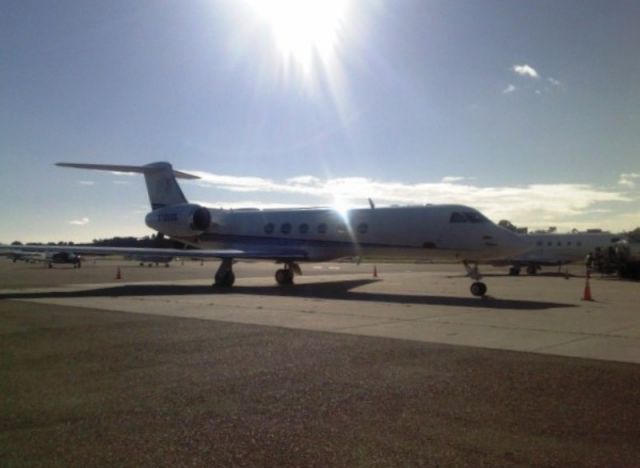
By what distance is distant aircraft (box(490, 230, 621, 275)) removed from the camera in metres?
36.3

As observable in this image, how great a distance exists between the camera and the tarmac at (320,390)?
14.7 feet

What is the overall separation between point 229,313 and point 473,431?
9.18 meters

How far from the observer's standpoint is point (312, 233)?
78.4ft

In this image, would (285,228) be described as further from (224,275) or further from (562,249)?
(562,249)

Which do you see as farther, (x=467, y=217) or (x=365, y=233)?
(x=365, y=233)

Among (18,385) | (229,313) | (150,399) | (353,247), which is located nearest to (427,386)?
(150,399)

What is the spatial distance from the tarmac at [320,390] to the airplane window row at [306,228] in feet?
31.9

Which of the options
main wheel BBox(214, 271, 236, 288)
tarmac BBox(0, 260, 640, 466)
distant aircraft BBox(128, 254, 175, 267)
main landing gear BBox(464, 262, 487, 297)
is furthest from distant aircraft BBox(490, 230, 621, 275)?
tarmac BBox(0, 260, 640, 466)

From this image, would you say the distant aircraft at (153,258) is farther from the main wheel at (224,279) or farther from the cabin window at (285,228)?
the cabin window at (285,228)

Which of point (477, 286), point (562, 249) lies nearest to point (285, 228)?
point (477, 286)

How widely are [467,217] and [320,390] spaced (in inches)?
540

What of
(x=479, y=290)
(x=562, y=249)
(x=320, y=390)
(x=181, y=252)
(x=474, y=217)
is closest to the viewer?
(x=320, y=390)

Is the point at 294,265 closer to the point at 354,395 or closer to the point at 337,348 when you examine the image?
the point at 337,348

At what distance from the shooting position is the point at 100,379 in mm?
6777
